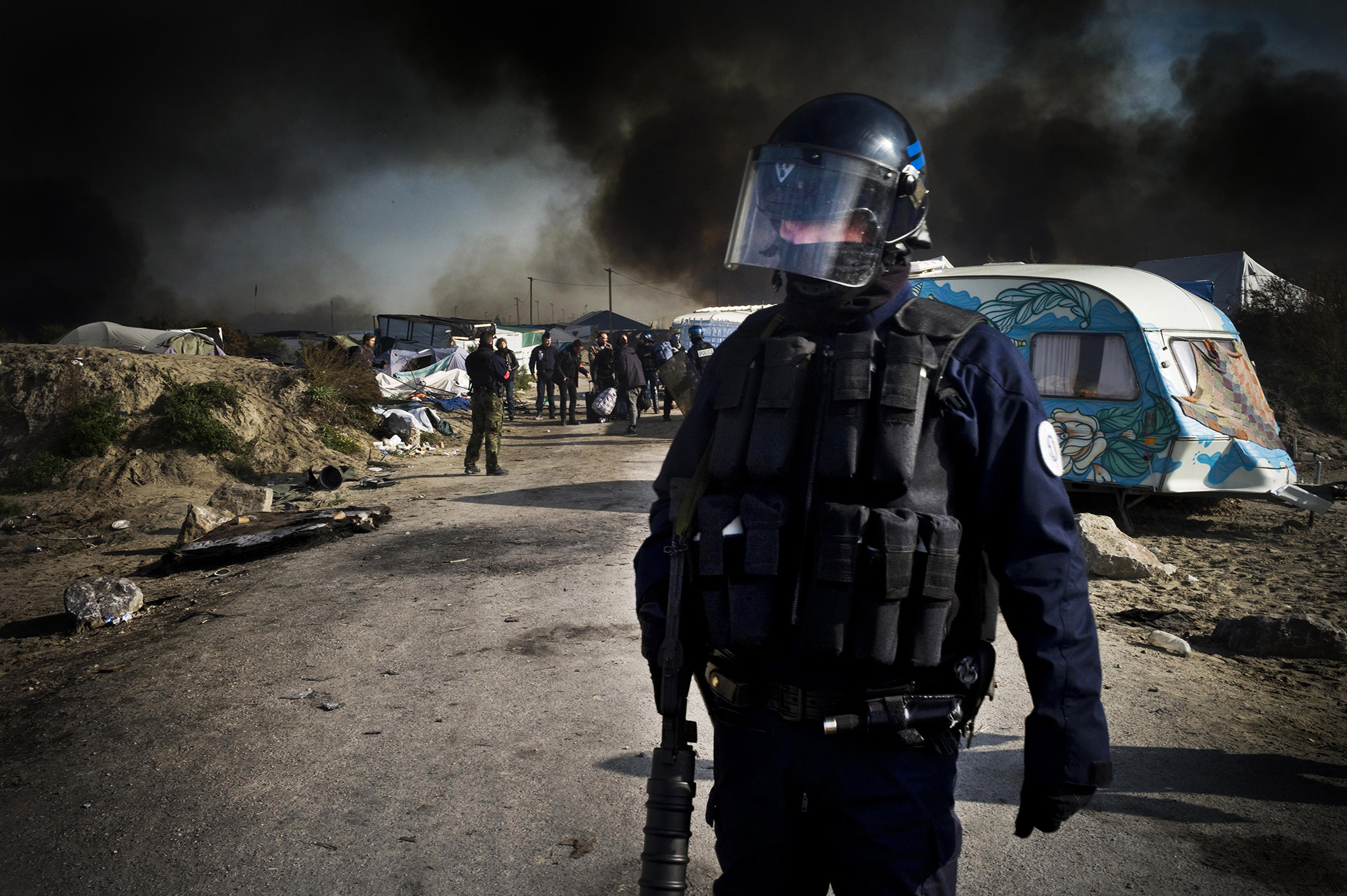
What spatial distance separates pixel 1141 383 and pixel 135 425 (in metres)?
11.0

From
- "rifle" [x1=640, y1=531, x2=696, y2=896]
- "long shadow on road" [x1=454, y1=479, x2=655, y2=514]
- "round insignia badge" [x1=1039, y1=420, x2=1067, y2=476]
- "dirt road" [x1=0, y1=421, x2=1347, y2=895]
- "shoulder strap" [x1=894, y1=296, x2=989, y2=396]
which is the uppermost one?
"shoulder strap" [x1=894, y1=296, x2=989, y2=396]

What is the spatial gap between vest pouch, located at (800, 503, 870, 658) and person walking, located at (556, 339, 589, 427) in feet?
48.3

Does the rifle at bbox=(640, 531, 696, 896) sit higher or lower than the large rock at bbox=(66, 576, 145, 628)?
higher

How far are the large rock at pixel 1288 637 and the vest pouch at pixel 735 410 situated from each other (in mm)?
4265

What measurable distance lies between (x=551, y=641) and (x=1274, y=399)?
47.8ft

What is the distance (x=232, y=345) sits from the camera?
33.2 metres

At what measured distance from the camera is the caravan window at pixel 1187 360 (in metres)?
7.53

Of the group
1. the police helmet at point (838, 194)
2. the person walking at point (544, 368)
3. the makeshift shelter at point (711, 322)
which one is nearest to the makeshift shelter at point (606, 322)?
the makeshift shelter at point (711, 322)

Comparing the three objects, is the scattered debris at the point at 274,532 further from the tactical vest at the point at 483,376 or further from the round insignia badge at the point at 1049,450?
the round insignia badge at the point at 1049,450

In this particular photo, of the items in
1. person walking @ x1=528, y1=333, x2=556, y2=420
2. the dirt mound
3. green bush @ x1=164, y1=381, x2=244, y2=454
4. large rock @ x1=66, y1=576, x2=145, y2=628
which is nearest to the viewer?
large rock @ x1=66, y1=576, x2=145, y2=628

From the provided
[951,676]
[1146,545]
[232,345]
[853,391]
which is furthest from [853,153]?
[232,345]

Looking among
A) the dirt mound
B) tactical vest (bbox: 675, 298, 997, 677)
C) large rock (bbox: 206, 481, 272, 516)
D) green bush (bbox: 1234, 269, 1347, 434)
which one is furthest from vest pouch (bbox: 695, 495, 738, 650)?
green bush (bbox: 1234, 269, 1347, 434)

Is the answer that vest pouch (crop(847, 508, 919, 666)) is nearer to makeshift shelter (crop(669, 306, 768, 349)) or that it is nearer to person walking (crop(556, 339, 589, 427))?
person walking (crop(556, 339, 589, 427))

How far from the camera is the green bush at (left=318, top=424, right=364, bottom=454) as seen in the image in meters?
11.1
